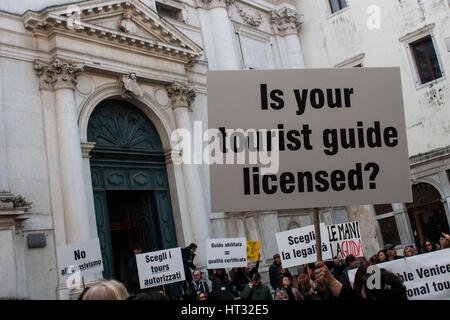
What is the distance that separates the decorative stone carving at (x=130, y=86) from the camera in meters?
15.6

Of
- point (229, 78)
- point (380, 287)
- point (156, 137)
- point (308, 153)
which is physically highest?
point (156, 137)

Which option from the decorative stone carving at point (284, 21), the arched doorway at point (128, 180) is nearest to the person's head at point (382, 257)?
the arched doorway at point (128, 180)

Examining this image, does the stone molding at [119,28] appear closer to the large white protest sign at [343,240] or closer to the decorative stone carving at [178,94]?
the decorative stone carving at [178,94]

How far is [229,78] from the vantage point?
5.07 metres

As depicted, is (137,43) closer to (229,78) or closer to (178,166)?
(178,166)

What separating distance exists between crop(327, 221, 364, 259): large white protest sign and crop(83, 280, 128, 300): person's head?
9.94 m

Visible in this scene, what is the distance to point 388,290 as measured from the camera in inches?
159

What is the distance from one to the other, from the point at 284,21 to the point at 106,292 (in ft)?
73.1

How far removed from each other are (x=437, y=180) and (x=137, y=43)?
470 inches

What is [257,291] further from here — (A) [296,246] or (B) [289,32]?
(B) [289,32]

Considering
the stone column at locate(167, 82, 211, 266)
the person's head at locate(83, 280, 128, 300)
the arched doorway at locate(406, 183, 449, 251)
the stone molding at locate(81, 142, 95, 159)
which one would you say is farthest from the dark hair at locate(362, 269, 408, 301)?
the arched doorway at locate(406, 183, 449, 251)

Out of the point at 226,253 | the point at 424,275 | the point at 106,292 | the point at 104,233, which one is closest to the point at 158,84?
the point at 104,233

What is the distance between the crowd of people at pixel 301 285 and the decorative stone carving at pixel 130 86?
5.42 m
